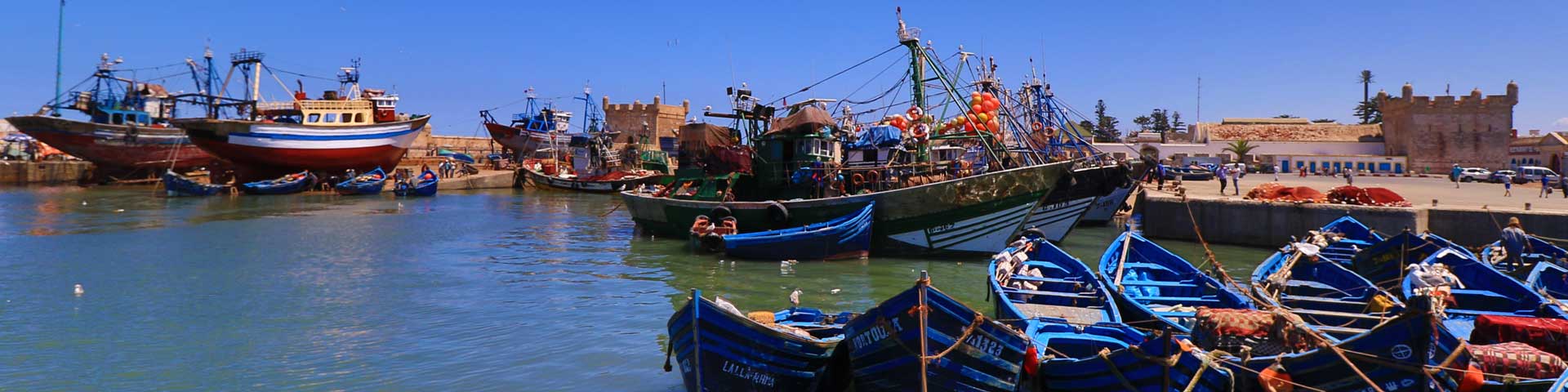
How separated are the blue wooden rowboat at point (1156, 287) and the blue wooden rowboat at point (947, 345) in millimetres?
2604

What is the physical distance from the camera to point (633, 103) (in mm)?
83688

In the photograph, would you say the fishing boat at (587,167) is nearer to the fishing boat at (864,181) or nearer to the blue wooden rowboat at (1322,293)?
the fishing boat at (864,181)

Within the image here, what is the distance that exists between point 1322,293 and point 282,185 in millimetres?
49538

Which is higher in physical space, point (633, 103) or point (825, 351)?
point (633, 103)

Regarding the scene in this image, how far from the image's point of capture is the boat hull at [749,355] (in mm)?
8648

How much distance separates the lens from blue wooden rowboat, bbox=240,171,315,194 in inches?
1897

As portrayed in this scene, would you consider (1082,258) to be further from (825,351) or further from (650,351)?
(825,351)

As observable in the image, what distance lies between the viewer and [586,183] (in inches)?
2229

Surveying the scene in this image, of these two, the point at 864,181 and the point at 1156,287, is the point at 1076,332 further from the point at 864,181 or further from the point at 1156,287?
the point at 864,181

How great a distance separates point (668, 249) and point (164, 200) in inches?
1289

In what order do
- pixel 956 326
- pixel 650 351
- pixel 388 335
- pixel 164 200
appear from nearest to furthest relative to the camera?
pixel 956 326, pixel 650 351, pixel 388 335, pixel 164 200

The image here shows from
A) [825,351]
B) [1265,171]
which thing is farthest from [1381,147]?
[825,351]

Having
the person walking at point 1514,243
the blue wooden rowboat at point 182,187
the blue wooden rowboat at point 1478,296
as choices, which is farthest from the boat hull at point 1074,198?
the blue wooden rowboat at point 182,187

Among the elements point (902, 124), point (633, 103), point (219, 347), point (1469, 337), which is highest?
point (633, 103)
